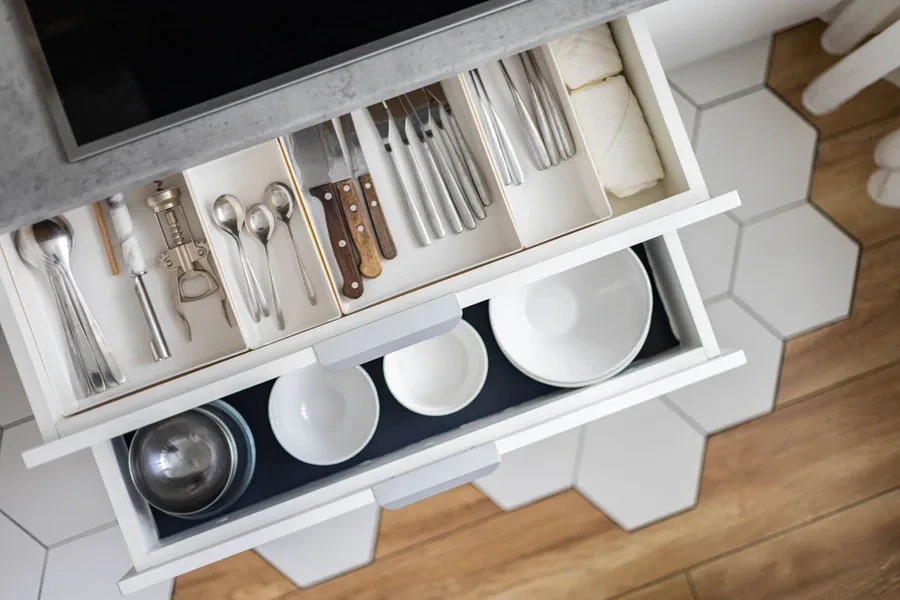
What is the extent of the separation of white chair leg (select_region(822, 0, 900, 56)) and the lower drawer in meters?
0.59

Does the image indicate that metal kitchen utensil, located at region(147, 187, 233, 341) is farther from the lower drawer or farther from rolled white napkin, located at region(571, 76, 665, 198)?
rolled white napkin, located at region(571, 76, 665, 198)

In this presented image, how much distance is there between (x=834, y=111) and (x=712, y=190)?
0.26 metres

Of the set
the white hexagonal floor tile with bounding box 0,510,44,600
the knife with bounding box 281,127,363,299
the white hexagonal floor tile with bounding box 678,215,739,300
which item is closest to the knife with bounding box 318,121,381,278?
the knife with bounding box 281,127,363,299

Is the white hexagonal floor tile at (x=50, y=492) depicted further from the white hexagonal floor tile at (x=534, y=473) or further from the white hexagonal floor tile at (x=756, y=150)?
the white hexagonal floor tile at (x=756, y=150)

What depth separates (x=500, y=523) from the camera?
3.97ft

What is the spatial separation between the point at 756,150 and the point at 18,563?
1519 millimetres

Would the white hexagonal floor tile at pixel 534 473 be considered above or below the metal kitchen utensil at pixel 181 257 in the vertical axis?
below

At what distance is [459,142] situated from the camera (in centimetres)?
79

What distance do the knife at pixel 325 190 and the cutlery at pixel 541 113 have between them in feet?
0.83

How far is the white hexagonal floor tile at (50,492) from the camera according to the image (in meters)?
1.20

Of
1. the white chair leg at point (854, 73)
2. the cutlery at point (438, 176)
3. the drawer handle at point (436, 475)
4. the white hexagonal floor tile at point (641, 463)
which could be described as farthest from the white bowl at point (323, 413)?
the white chair leg at point (854, 73)

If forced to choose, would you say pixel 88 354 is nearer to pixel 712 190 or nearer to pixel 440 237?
pixel 440 237

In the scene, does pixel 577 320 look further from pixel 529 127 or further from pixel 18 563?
pixel 18 563

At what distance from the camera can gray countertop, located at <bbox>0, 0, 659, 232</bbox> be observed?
590 millimetres
